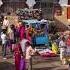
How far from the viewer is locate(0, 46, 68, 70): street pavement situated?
1958 cm

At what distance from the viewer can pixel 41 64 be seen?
67.6 feet

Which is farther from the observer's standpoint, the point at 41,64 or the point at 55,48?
the point at 55,48

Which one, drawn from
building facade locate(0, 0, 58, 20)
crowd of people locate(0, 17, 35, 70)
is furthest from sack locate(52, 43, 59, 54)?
building facade locate(0, 0, 58, 20)

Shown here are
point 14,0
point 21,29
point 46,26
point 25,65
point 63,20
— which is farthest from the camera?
point 14,0

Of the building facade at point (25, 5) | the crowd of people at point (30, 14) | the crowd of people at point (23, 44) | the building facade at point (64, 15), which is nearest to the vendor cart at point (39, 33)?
the crowd of people at point (23, 44)

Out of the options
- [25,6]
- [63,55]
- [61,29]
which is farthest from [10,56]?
[25,6]

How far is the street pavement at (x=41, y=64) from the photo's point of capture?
19.6m

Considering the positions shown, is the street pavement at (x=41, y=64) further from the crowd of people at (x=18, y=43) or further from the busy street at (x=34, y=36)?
the crowd of people at (x=18, y=43)

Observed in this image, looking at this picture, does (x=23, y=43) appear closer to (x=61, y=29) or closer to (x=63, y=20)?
(x=61, y=29)

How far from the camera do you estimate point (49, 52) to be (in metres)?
22.6

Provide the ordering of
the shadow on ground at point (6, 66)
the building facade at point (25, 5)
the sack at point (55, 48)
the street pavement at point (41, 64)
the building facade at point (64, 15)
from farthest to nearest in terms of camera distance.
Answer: the building facade at point (25, 5) → the building facade at point (64, 15) → the sack at point (55, 48) → the street pavement at point (41, 64) → the shadow on ground at point (6, 66)

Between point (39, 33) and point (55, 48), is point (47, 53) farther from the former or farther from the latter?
point (39, 33)

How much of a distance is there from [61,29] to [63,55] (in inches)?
343

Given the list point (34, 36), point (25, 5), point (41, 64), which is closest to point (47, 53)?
point (41, 64)
